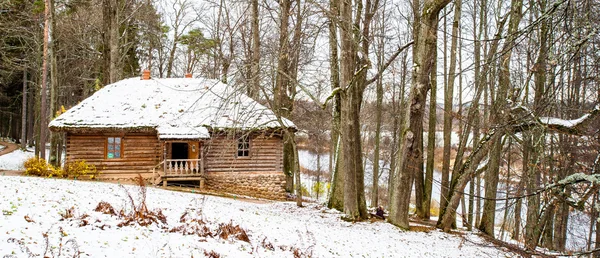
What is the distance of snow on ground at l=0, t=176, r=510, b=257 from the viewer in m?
6.67

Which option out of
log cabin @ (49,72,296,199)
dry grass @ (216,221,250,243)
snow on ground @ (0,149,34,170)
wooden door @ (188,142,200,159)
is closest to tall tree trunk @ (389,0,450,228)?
dry grass @ (216,221,250,243)

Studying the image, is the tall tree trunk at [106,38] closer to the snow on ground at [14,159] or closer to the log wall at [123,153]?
the log wall at [123,153]

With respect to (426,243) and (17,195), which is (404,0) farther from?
(17,195)

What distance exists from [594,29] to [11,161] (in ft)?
107

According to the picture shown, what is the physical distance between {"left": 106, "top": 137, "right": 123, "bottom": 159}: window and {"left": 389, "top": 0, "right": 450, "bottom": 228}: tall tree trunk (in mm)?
14353

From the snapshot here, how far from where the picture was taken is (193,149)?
22250mm

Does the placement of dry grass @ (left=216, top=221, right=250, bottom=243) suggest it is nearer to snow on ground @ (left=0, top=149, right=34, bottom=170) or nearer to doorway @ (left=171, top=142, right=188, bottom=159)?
doorway @ (left=171, top=142, right=188, bottom=159)

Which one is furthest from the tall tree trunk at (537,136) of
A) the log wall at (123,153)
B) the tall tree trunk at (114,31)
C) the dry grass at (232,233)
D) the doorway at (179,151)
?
the tall tree trunk at (114,31)

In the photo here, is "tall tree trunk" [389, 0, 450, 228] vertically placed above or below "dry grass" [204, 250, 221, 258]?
above

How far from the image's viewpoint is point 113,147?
21078mm

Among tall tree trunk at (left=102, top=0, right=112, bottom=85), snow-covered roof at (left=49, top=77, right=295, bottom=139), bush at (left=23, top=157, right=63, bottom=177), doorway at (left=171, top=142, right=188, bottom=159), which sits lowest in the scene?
bush at (left=23, top=157, right=63, bottom=177)

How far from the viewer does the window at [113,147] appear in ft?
68.8

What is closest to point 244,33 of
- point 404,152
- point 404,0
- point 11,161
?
point 404,0

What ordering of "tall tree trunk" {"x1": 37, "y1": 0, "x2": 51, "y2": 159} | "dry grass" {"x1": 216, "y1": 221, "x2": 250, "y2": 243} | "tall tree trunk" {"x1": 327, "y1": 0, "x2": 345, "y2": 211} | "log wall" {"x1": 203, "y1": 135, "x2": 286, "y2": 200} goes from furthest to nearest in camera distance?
"log wall" {"x1": 203, "y1": 135, "x2": 286, "y2": 200} → "tall tree trunk" {"x1": 37, "y1": 0, "x2": 51, "y2": 159} → "tall tree trunk" {"x1": 327, "y1": 0, "x2": 345, "y2": 211} → "dry grass" {"x1": 216, "y1": 221, "x2": 250, "y2": 243}
